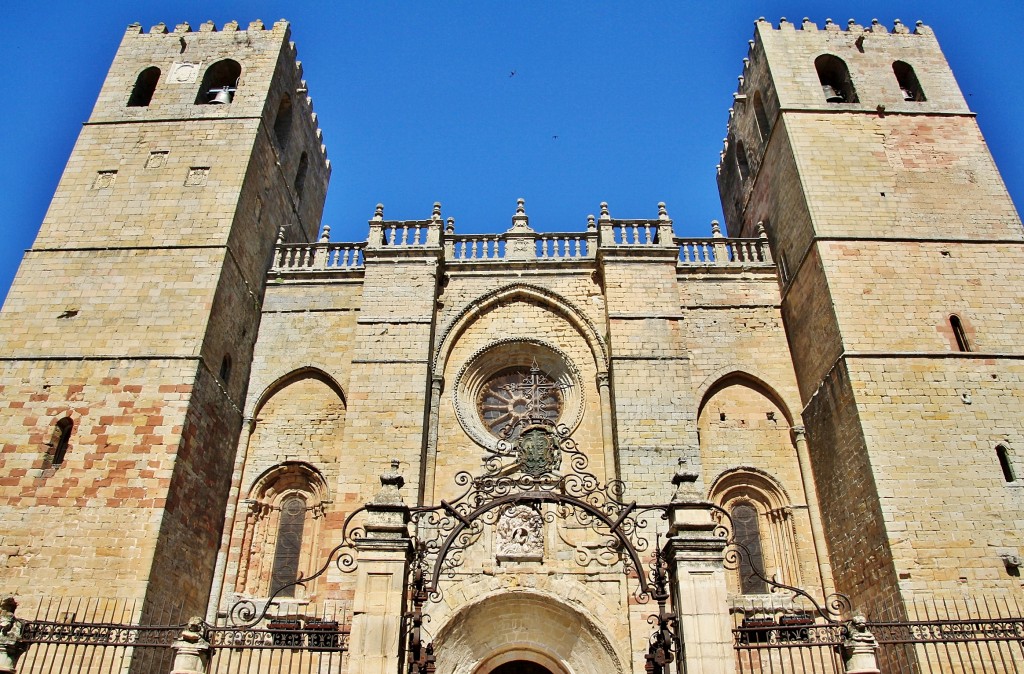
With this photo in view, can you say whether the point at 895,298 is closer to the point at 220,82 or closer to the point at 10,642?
the point at 10,642

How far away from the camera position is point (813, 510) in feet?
35.2

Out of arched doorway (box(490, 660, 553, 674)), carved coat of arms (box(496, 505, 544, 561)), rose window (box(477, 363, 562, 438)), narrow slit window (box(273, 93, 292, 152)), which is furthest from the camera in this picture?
narrow slit window (box(273, 93, 292, 152))

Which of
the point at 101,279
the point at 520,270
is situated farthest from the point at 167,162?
the point at 520,270

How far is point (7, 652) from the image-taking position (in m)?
7.11

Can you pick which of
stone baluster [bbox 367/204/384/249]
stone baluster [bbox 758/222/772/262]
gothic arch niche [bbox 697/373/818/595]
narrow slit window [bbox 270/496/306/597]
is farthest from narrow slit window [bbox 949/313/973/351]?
narrow slit window [bbox 270/496/306/597]

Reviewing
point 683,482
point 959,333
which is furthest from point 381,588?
point 959,333

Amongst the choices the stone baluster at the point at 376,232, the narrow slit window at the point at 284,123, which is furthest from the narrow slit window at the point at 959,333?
the narrow slit window at the point at 284,123

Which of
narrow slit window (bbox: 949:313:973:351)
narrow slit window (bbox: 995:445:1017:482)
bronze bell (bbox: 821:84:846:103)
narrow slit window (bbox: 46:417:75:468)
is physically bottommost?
narrow slit window (bbox: 995:445:1017:482)

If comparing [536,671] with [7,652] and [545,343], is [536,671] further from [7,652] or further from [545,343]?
[7,652]

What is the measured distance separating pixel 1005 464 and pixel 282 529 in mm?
9484

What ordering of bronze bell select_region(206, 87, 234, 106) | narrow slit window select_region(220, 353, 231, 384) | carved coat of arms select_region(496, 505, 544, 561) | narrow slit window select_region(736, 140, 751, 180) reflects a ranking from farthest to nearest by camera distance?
narrow slit window select_region(736, 140, 751, 180)
bronze bell select_region(206, 87, 234, 106)
narrow slit window select_region(220, 353, 231, 384)
carved coat of arms select_region(496, 505, 544, 561)

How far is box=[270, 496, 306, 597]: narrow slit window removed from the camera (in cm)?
1076

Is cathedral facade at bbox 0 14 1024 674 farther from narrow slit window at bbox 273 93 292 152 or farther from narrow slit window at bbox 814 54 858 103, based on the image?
narrow slit window at bbox 273 93 292 152

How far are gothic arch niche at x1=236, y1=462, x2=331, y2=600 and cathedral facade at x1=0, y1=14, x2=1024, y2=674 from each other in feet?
0.16
